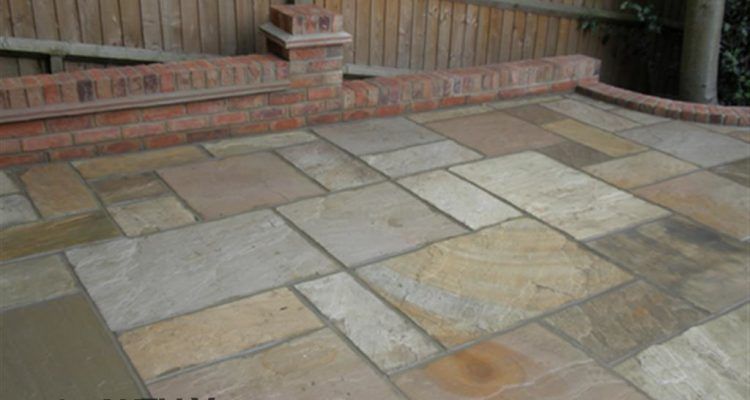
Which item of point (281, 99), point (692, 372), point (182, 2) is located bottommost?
point (692, 372)

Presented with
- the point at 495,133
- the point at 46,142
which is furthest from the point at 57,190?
the point at 495,133

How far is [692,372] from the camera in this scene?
2.35 meters

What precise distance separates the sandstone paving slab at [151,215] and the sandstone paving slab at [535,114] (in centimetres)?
220

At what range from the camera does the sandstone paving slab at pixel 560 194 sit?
10.8 feet

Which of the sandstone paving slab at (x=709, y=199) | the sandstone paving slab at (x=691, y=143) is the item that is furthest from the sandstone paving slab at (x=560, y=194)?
the sandstone paving slab at (x=691, y=143)

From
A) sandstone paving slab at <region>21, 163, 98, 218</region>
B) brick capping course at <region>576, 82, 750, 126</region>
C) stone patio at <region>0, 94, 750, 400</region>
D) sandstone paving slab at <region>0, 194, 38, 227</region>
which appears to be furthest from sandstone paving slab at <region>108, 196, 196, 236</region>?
brick capping course at <region>576, 82, 750, 126</region>

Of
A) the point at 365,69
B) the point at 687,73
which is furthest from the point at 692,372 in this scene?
the point at 687,73

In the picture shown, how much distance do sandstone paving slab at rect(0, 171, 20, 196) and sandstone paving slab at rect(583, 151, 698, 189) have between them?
265cm

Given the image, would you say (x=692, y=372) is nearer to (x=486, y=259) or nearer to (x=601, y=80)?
(x=486, y=259)

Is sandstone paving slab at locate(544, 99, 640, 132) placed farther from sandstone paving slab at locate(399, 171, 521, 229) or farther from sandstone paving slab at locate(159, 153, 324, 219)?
sandstone paving slab at locate(159, 153, 324, 219)

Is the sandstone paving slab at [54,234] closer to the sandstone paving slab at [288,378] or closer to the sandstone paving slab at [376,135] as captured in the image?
the sandstone paving slab at [288,378]

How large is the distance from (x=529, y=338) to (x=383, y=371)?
507 mm

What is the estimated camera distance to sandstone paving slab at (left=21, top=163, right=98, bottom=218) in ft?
10.4

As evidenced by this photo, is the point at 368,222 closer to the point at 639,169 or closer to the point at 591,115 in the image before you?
the point at 639,169
